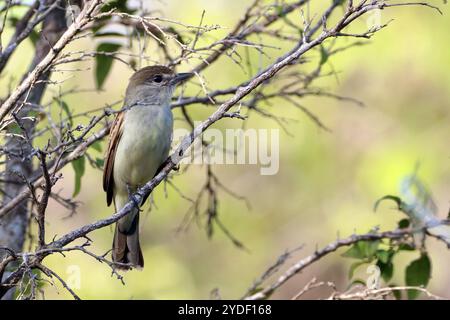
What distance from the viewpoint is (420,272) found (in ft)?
14.5

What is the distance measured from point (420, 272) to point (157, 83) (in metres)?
2.02

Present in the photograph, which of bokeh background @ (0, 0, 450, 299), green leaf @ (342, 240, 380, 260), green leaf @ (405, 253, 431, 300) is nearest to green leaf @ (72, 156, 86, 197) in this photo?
green leaf @ (342, 240, 380, 260)

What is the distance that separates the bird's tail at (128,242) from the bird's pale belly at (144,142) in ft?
1.14

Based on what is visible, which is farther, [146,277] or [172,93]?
[146,277]

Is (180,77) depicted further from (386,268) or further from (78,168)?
(386,268)

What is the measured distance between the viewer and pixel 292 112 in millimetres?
7809

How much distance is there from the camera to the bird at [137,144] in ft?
16.6

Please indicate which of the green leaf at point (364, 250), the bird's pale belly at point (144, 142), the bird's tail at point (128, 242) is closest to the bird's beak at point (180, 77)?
the bird's pale belly at point (144, 142)

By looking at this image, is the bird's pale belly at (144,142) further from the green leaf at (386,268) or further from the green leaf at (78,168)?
the green leaf at (386,268)

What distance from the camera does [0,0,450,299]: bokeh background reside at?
7293mm
